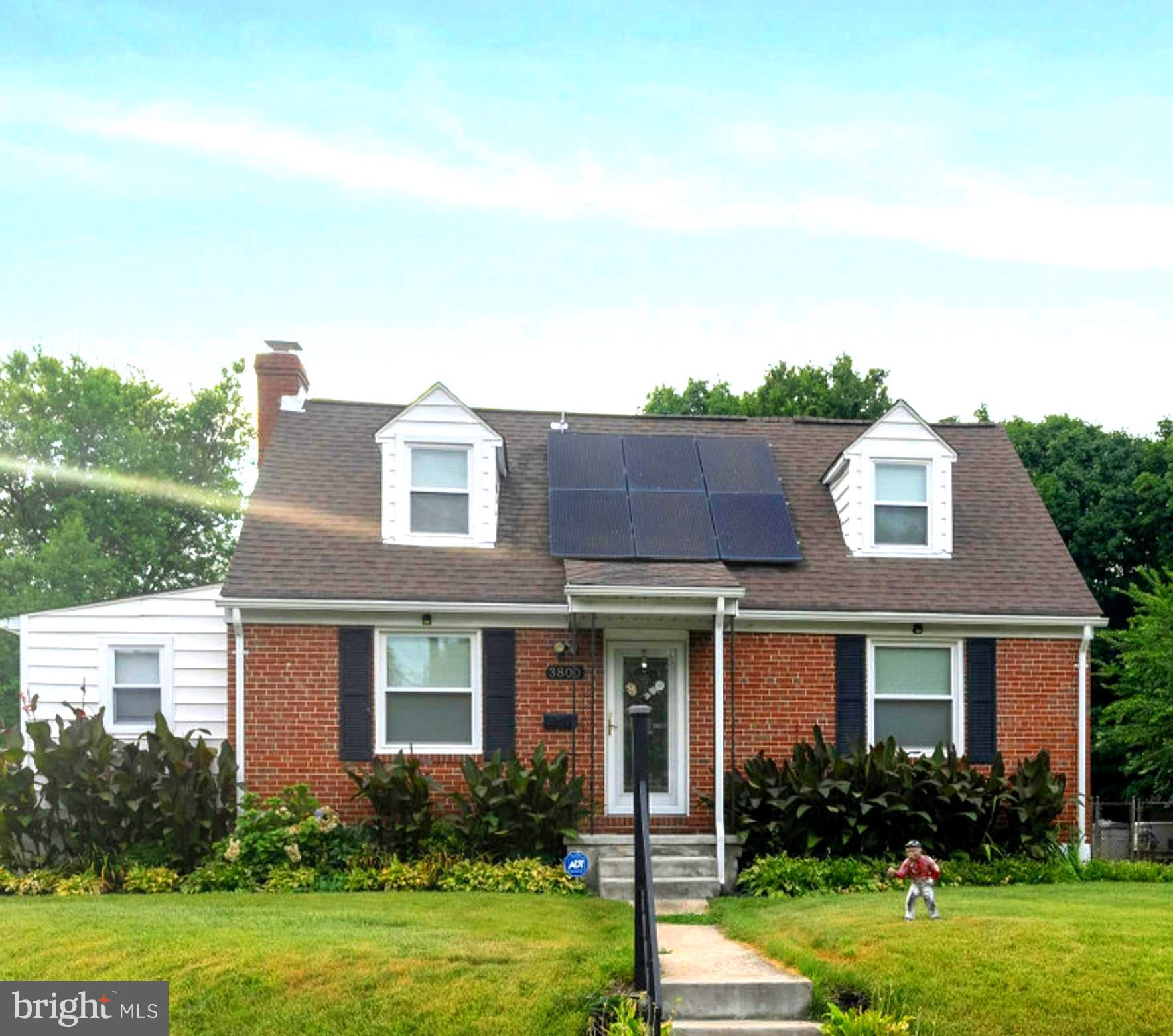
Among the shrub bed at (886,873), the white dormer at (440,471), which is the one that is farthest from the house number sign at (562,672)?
the shrub bed at (886,873)

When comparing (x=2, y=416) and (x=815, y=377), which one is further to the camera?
(x=2, y=416)

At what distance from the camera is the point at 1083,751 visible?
16.4 m

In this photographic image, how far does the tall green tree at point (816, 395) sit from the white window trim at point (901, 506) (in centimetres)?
1586

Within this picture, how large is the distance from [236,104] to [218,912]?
731 cm

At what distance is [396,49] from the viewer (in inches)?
468

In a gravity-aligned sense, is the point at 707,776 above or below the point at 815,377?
below

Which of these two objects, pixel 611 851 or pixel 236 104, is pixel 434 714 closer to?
pixel 611 851

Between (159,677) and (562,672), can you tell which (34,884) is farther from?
(562,672)

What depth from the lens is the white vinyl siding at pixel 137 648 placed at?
16.2 meters

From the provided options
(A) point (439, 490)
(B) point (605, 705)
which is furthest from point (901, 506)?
(A) point (439, 490)

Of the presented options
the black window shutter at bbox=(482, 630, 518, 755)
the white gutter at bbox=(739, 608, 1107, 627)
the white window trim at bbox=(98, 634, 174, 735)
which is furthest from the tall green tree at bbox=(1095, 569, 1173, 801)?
the white window trim at bbox=(98, 634, 174, 735)

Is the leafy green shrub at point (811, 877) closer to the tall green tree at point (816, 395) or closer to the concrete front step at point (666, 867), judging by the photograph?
the concrete front step at point (666, 867)

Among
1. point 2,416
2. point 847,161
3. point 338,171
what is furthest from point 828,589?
point 2,416

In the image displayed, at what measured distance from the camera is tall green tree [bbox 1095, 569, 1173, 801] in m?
20.9
